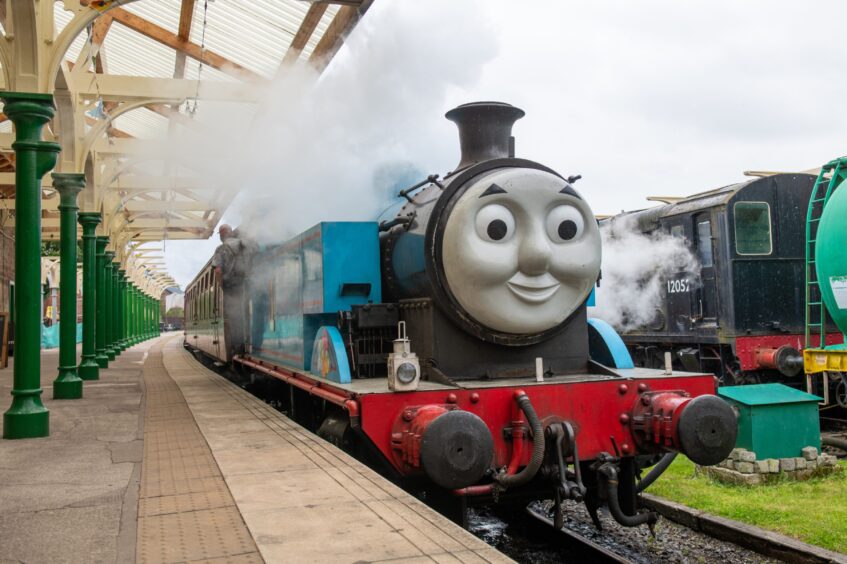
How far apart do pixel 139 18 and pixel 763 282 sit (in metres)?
9.65

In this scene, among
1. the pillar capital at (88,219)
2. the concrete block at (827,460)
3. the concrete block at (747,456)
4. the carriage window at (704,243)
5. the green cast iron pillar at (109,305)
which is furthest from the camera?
the green cast iron pillar at (109,305)

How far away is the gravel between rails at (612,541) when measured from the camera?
4.71m

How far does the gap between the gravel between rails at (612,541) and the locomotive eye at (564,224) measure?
6.92ft

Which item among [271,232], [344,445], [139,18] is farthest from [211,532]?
[139,18]

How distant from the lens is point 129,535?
3219mm

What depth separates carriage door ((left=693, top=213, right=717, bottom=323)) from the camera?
10039mm

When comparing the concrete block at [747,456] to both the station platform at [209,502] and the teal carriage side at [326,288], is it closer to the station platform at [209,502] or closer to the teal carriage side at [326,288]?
the teal carriage side at [326,288]

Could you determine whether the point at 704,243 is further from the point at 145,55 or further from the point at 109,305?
the point at 109,305

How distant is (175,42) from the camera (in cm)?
1116

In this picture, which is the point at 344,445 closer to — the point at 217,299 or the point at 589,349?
the point at 589,349

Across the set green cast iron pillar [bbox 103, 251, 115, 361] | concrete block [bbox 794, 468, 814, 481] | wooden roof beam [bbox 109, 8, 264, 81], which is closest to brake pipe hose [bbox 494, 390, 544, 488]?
concrete block [bbox 794, 468, 814, 481]

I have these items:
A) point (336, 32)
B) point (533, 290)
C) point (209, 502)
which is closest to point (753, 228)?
point (336, 32)

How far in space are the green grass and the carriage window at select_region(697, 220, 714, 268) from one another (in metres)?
4.15

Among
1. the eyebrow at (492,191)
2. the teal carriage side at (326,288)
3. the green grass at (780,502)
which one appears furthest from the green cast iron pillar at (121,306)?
the eyebrow at (492,191)
